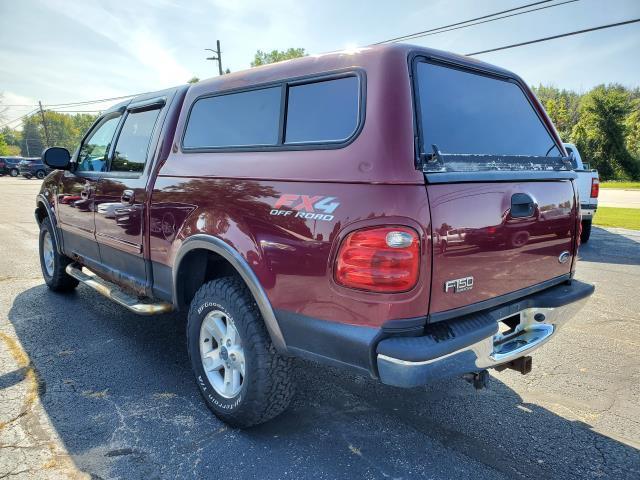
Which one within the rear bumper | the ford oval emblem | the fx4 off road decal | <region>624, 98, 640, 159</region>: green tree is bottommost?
the rear bumper

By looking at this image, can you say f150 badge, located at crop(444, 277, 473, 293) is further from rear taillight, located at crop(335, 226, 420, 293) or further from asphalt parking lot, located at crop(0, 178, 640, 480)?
asphalt parking lot, located at crop(0, 178, 640, 480)

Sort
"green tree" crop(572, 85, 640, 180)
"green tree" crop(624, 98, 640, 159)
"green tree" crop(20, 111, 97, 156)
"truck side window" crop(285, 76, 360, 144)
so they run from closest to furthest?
"truck side window" crop(285, 76, 360, 144)
"green tree" crop(572, 85, 640, 180)
"green tree" crop(624, 98, 640, 159)
"green tree" crop(20, 111, 97, 156)

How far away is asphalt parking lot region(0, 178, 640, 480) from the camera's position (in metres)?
2.31

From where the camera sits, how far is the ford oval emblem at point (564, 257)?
2.69 meters

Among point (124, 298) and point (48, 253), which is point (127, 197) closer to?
point (124, 298)

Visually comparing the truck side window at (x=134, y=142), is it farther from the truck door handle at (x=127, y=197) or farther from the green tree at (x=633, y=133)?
the green tree at (x=633, y=133)

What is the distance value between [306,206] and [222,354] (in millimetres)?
1152

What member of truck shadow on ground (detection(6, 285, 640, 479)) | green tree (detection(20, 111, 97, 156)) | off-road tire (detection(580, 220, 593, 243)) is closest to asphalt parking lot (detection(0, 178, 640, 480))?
truck shadow on ground (detection(6, 285, 640, 479))

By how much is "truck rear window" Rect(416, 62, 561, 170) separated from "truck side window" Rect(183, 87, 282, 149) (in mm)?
827

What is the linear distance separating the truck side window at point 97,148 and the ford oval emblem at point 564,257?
3662 mm

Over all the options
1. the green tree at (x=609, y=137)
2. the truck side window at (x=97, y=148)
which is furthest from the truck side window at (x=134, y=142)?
the green tree at (x=609, y=137)

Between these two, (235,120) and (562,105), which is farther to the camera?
(562,105)

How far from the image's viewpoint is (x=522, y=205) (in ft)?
7.72

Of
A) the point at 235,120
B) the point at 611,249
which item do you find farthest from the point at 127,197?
the point at 611,249
